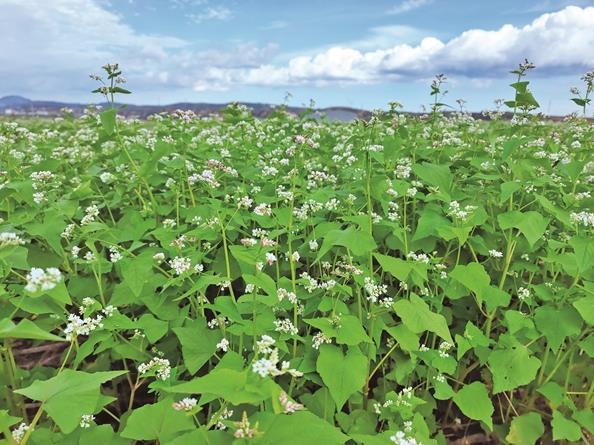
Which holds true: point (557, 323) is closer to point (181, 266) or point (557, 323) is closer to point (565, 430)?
point (565, 430)

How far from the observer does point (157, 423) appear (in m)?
2.35

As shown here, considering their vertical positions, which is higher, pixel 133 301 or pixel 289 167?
pixel 289 167

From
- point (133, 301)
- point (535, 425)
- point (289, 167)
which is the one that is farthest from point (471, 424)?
point (289, 167)

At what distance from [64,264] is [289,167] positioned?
268 centimetres

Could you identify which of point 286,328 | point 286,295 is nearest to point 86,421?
point 286,328

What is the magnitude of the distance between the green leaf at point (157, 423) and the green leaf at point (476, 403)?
1.84 metres

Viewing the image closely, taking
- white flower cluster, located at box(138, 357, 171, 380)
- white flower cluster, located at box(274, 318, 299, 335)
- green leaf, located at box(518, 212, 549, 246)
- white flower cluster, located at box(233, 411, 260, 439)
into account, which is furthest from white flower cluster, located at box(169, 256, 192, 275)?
green leaf, located at box(518, 212, 549, 246)

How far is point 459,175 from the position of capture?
5203mm

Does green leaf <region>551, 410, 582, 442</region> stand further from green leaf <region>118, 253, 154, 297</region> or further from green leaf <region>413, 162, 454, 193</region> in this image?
green leaf <region>118, 253, 154, 297</region>

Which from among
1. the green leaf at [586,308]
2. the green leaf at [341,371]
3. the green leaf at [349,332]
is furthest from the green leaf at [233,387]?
the green leaf at [586,308]

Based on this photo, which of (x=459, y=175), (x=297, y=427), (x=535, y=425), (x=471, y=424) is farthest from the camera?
(x=459, y=175)

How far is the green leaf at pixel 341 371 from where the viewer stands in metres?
2.67

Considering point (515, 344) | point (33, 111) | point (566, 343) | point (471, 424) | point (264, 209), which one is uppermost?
point (33, 111)

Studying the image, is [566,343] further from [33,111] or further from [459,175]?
[33,111]
